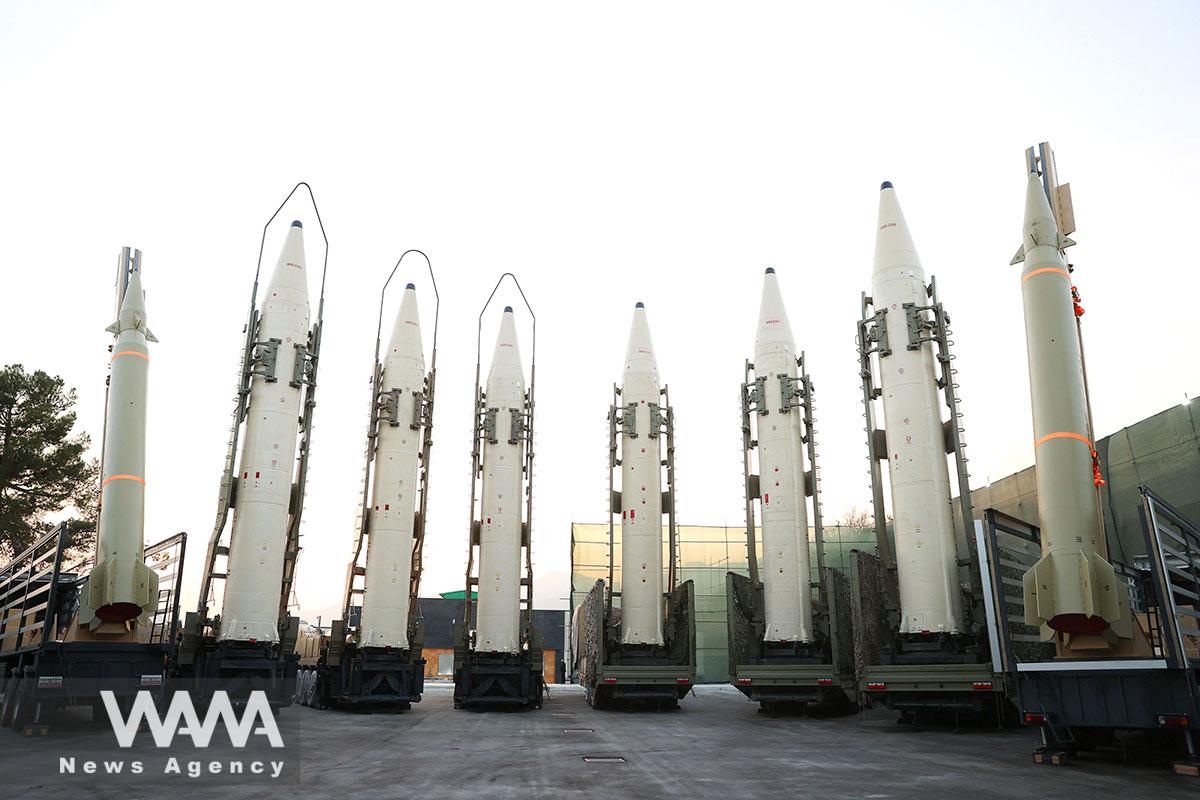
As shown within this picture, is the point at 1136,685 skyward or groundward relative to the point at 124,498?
Result: groundward

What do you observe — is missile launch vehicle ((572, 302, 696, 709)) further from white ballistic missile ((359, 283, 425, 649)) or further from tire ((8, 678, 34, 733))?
tire ((8, 678, 34, 733))

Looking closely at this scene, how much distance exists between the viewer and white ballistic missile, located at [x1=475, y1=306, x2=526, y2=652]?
20.7 metres

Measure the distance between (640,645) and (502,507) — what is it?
4.88 meters

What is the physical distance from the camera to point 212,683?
16656 millimetres

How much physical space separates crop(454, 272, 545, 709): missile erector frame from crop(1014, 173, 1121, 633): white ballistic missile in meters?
12.0

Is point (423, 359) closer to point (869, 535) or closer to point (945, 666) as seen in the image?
point (945, 666)

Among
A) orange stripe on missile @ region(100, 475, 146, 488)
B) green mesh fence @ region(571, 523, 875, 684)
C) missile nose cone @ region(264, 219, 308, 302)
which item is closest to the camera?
orange stripe on missile @ region(100, 475, 146, 488)

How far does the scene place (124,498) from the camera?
1450 cm

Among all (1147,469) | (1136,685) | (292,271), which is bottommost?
(1136,685)

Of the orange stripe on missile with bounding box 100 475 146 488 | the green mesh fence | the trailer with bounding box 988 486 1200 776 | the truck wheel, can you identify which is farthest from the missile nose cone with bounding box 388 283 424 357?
the green mesh fence
